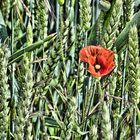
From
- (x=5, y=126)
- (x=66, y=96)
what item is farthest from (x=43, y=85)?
(x=5, y=126)

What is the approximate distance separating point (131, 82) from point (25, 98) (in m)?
0.18

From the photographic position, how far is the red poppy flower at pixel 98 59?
1.01 metres

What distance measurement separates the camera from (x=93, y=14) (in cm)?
124

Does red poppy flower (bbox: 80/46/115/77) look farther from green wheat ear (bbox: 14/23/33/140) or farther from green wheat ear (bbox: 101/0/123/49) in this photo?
green wheat ear (bbox: 14/23/33/140)

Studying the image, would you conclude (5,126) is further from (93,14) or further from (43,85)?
(93,14)

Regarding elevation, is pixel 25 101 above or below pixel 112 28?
below

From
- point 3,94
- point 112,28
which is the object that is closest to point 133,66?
point 112,28

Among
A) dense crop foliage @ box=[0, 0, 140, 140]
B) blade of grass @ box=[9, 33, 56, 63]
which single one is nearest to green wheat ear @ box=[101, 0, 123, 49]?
dense crop foliage @ box=[0, 0, 140, 140]

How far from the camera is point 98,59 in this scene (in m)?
1.10

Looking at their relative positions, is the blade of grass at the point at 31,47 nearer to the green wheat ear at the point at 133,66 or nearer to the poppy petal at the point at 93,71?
the poppy petal at the point at 93,71

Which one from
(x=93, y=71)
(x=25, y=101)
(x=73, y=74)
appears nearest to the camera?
(x=25, y=101)

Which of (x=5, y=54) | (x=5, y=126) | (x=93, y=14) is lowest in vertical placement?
(x=5, y=126)

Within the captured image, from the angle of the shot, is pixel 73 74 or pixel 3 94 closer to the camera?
pixel 3 94

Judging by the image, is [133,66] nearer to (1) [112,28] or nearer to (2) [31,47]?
(1) [112,28]
